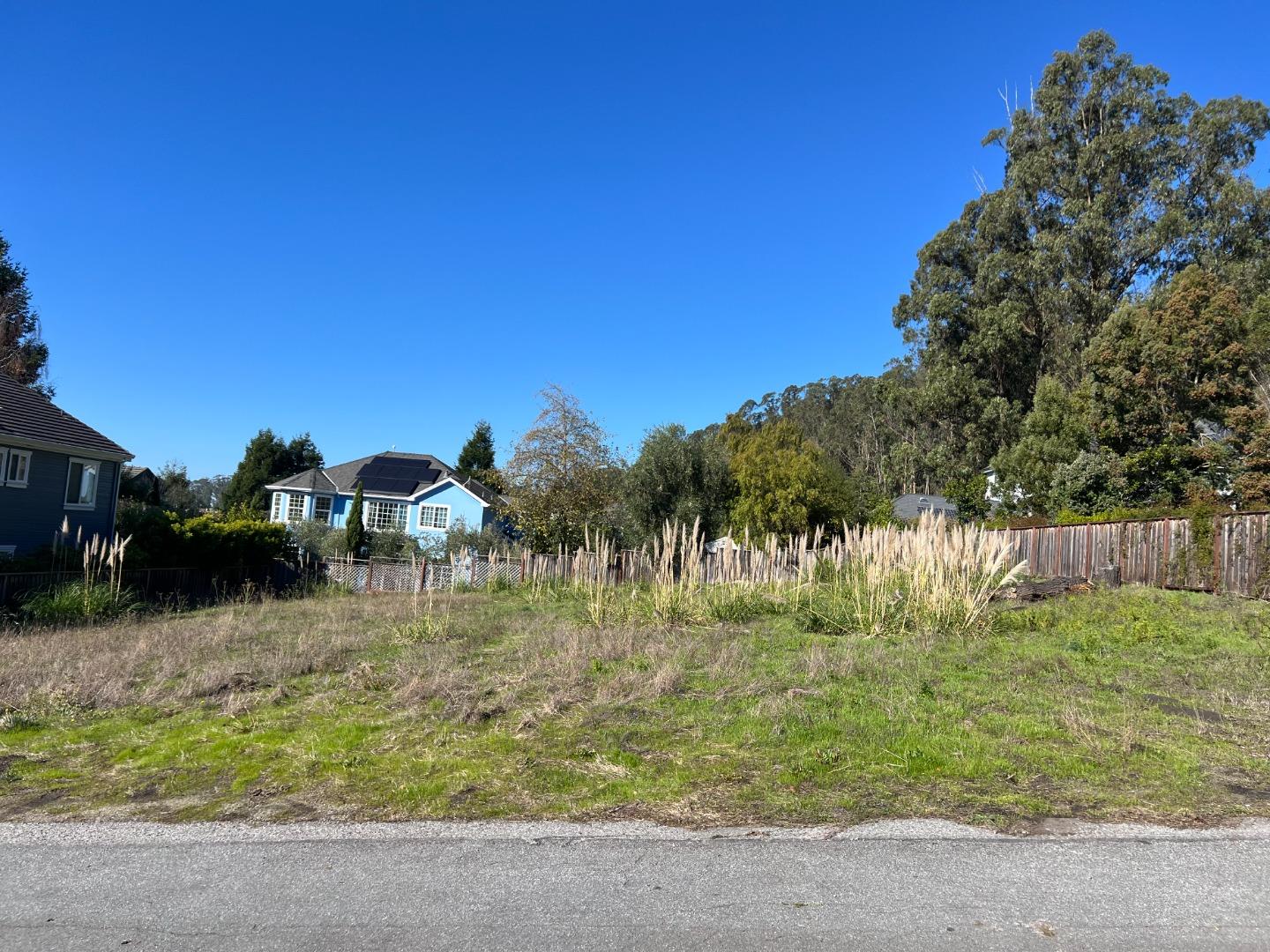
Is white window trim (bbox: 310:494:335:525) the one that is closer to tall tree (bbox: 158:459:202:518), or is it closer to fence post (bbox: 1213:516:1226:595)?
tall tree (bbox: 158:459:202:518)

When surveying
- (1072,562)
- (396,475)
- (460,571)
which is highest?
(396,475)

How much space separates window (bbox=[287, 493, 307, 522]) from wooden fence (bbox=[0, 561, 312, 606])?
1616 cm

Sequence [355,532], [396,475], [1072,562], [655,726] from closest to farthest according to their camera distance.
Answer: [655,726], [1072,562], [355,532], [396,475]

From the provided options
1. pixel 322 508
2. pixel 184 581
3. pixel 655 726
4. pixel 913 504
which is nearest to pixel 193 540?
pixel 184 581

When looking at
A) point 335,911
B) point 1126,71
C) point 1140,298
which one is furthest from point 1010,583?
point 1126,71

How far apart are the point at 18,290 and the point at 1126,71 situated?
48646 mm

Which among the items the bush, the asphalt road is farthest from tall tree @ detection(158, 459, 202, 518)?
the asphalt road

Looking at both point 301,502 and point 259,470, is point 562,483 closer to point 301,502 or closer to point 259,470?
point 301,502

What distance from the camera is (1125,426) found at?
82.3 ft

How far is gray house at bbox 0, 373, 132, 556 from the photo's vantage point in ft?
62.5

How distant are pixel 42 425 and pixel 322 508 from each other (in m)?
18.6

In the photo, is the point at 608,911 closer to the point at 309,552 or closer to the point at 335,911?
the point at 335,911

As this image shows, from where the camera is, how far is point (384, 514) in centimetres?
3803

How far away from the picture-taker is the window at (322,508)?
38.5 meters
